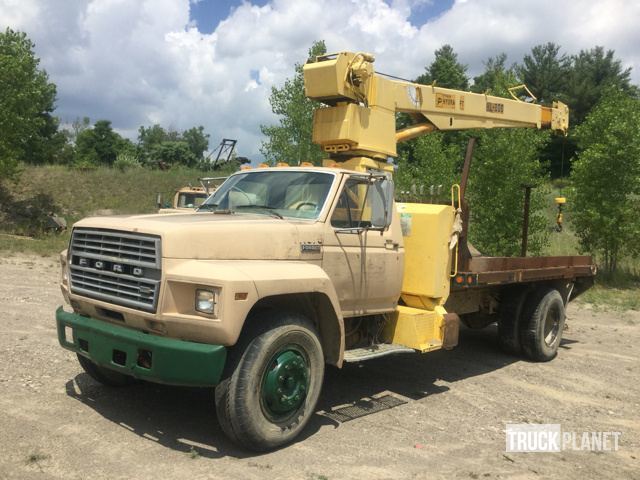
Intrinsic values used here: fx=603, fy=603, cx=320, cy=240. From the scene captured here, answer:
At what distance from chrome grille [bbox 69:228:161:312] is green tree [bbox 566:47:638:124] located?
43800 mm

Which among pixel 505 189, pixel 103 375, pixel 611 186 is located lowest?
pixel 103 375

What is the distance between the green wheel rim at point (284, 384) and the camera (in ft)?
15.2

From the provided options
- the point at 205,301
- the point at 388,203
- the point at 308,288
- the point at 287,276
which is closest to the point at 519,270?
the point at 388,203

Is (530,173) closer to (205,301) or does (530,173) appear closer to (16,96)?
(205,301)

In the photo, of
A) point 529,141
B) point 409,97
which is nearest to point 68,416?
point 409,97

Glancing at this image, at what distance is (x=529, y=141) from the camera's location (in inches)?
647

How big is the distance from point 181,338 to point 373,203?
2.38m

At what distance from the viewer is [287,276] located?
15.4 ft

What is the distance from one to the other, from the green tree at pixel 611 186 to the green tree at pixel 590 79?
2798 centimetres

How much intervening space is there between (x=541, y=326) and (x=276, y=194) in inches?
176

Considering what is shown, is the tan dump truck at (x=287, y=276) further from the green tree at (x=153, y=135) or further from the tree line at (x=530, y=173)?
the green tree at (x=153, y=135)

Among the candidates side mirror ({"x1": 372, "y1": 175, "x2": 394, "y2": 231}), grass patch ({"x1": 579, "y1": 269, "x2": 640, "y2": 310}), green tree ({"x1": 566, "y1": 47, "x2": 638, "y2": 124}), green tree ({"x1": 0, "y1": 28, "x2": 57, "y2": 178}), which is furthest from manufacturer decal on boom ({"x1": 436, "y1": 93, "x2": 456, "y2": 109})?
green tree ({"x1": 566, "y1": 47, "x2": 638, "y2": 124})

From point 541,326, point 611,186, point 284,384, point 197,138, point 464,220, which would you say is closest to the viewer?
point 284,384

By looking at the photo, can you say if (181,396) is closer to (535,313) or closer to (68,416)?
(68,416)
